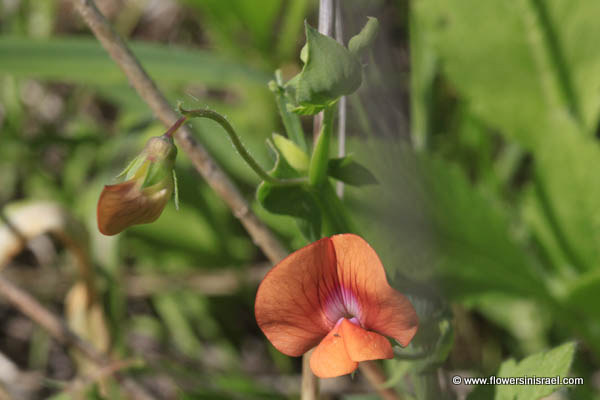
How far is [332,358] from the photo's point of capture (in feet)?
2.06

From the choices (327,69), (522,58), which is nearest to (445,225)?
(522,58)

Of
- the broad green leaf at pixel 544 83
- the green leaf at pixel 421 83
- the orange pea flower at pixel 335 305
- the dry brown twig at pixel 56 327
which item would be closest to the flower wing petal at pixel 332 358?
the orange pea flower at pixel 335 305

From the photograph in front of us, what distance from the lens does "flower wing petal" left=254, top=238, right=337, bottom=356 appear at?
0.61 m

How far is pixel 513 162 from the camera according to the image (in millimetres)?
1814

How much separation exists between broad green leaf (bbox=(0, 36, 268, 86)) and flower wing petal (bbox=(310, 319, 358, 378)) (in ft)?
3.47

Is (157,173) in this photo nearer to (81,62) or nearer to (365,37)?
(365,37)

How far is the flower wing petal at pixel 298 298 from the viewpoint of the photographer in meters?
0.61

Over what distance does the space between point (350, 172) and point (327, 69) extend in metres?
0.17

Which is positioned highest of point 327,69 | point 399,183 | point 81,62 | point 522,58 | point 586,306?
point 81,62

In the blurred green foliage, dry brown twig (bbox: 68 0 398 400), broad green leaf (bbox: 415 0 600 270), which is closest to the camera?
dry brown twig (bbox: 68 0 398 400)

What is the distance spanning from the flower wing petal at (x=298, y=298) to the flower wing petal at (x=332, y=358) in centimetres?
3

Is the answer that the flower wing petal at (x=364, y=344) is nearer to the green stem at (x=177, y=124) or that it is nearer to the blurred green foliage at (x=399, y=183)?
the blurred green foliage at (x=399, y=183)

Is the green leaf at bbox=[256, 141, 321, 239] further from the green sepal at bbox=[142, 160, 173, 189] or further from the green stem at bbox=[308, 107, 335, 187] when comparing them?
the green sepal at bbox=[142, 160, 173, 189]

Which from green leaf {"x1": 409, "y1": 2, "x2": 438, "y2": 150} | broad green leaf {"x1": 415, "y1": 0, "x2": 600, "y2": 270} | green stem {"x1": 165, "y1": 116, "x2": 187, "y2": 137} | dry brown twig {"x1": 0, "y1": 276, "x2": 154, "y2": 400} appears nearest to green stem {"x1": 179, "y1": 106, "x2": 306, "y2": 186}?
green stem {"x1": 165, "y1": 116, "x2": 187, "y2": 137}
